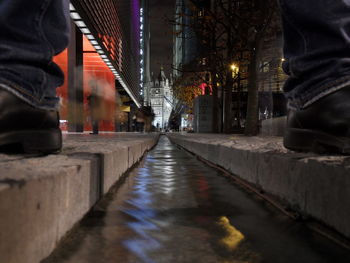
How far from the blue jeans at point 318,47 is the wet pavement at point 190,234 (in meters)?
0.73

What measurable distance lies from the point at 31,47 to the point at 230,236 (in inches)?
57.5

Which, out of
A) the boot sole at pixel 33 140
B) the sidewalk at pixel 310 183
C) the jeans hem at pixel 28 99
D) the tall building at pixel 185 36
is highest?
the tall building at pixel 185 36

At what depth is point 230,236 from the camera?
159 centimetres

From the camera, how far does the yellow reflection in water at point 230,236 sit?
1.47m

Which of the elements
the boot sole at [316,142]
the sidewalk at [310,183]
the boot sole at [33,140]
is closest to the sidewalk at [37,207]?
the boot sole at [33,140]

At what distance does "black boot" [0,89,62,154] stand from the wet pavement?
521mm

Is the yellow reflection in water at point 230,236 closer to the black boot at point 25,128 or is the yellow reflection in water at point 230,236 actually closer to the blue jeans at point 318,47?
the blue jeans at point 318,47

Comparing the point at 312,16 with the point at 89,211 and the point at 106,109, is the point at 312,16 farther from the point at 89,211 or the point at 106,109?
the point at 106,109

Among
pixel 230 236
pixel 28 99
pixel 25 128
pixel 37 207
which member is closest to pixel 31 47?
pixel 28 99

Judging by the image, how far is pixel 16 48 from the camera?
2021mm

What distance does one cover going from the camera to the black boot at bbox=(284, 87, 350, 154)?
1973mm

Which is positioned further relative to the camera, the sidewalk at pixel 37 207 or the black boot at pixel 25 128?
the black boot at pixel 25 128

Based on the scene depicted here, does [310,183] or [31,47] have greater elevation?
[31,47]

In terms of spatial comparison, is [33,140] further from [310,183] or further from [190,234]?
[310,183]
